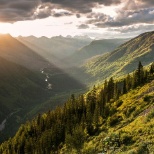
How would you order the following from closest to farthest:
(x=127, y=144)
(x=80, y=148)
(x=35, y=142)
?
(x=127, y=144), (x=80, y=148), (x=35, y=142)

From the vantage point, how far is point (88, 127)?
378 feet

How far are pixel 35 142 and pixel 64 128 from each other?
21.7m

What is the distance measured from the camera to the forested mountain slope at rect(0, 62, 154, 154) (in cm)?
6122

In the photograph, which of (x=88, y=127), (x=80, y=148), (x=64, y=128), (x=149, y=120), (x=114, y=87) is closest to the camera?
(x=149, y=120)

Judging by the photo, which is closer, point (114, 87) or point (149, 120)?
point (149, 120)

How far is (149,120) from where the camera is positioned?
6700cm

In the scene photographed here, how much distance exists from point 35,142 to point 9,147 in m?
38.6

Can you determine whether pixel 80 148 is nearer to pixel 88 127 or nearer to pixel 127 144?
pixel 88 127

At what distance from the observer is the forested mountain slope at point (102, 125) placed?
6122cm

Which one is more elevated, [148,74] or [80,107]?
[148,74]

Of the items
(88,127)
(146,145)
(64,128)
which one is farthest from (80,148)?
(64,128)

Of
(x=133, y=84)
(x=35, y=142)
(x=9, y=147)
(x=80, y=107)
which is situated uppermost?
(x=133, y=84)

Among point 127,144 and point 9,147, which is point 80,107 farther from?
point 127,144

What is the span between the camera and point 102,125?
110 metres
